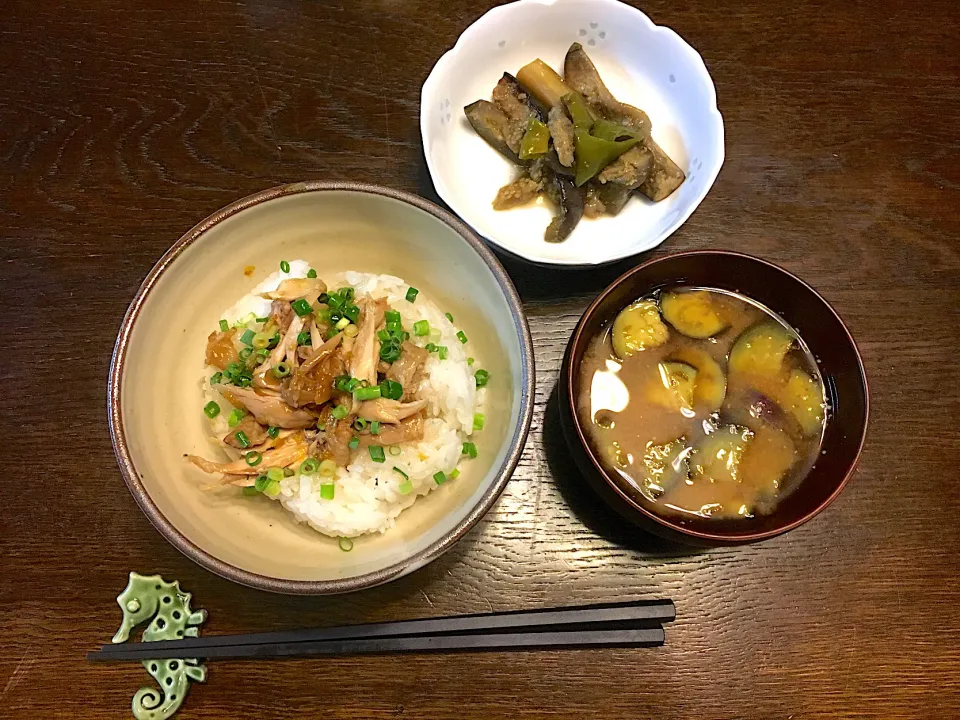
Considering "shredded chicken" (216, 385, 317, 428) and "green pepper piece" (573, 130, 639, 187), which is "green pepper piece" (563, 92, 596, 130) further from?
"shredded chicken" (216, 385, 317, 428)

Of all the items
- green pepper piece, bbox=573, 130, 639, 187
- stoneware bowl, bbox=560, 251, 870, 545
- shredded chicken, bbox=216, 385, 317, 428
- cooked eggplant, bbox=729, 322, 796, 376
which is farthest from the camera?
green pepper piece, bbox=573, 130, 639, 187

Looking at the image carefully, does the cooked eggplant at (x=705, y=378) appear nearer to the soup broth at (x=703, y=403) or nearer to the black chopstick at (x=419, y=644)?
the soup broth at (x=703, y=403)

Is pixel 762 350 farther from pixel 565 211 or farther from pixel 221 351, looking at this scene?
pixel 221 351

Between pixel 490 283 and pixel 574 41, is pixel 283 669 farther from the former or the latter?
pixel 574 41

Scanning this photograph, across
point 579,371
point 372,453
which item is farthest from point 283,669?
point 579,371

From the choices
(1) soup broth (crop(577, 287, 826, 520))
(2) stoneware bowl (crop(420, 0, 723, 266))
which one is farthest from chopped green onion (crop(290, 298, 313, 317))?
(1) soup broth (crop(577, 287, 826, 520))

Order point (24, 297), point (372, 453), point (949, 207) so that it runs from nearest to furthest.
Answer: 1. point (372, 453)
2. point (24, 297)
3. point (949, 207)
